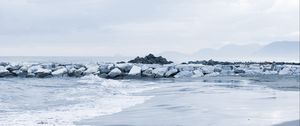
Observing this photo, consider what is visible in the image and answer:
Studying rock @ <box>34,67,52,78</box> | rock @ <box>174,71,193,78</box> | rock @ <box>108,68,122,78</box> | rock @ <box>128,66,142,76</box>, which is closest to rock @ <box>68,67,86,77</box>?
rock @ <box>34,67,52,78</box>

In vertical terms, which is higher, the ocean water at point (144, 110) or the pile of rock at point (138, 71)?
the pile of rock at point (138, 71)

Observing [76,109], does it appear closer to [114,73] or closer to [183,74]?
[114,73]

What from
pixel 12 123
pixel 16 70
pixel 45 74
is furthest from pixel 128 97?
pixel 16 70

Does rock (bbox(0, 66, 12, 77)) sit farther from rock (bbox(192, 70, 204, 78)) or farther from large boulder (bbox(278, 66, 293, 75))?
large boulder (bbox(278, 66, 293, 75))

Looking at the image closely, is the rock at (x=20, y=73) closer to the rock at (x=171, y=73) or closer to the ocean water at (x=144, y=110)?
the rock at (x=171, y=73)

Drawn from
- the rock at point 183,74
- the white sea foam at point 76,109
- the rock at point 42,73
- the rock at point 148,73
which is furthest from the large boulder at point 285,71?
the white sea foam at point 76,109

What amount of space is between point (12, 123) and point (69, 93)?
29.8 feet

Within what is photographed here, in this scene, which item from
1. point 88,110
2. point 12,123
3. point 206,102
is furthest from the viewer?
point 206,102

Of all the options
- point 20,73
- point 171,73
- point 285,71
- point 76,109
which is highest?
point 285,71

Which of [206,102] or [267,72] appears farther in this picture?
[267,72]

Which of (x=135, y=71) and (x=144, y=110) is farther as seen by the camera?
(x=135, y=71)

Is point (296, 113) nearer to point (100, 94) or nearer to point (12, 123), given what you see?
point (12, 123)

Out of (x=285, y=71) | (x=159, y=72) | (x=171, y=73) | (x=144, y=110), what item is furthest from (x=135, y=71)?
(x=144, y=110)

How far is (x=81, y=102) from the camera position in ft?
56.7
